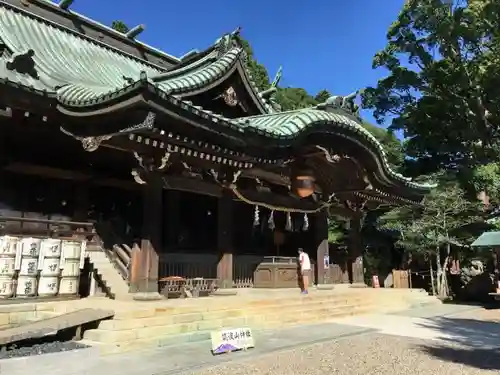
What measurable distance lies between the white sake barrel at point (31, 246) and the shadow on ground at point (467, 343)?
8005mm

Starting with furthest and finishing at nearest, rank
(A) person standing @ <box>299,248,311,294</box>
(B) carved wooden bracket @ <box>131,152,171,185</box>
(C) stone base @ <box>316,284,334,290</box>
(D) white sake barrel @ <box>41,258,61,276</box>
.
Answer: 1. (C) stone base @ <box>316,284,334,290</box>
2. (A) person standing @ <box>299,248,311,294</box>
3. (B) carved wooden bracket @ <box>131,152,171,185</box>
4. (D) white sake barrel @ <box>41,258,61,276</box>

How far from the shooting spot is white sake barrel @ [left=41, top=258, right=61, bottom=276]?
9594 mm

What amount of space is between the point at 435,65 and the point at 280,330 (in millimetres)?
21906

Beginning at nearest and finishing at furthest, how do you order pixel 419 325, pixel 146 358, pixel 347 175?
pixel 146 358 → pixel 419 325 → pixel 347 175

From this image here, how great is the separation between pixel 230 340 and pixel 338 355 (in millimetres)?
1966

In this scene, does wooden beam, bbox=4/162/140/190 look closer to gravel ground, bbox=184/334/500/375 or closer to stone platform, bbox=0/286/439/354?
stone platform, bbox=0/286/439/354

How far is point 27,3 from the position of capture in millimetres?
14438

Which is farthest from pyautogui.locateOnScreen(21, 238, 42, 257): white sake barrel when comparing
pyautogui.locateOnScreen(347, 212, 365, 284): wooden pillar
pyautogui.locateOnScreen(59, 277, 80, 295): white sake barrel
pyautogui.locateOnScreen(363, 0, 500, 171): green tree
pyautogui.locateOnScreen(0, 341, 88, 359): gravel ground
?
pyautogui.locateOnScreen(363, 0, 500, 171): green tree

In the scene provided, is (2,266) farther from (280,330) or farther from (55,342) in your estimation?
(280,330)

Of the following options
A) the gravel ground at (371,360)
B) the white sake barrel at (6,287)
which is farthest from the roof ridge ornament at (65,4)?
the gravel ground at (371,360)

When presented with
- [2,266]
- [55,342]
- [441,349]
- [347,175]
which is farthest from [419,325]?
[2,266]

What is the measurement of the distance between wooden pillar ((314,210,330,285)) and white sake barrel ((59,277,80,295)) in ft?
28.9

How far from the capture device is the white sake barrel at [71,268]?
9969mm

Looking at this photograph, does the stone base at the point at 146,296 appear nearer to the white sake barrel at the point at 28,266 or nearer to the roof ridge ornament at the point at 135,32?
the white sake barrel at the point at 28,266
